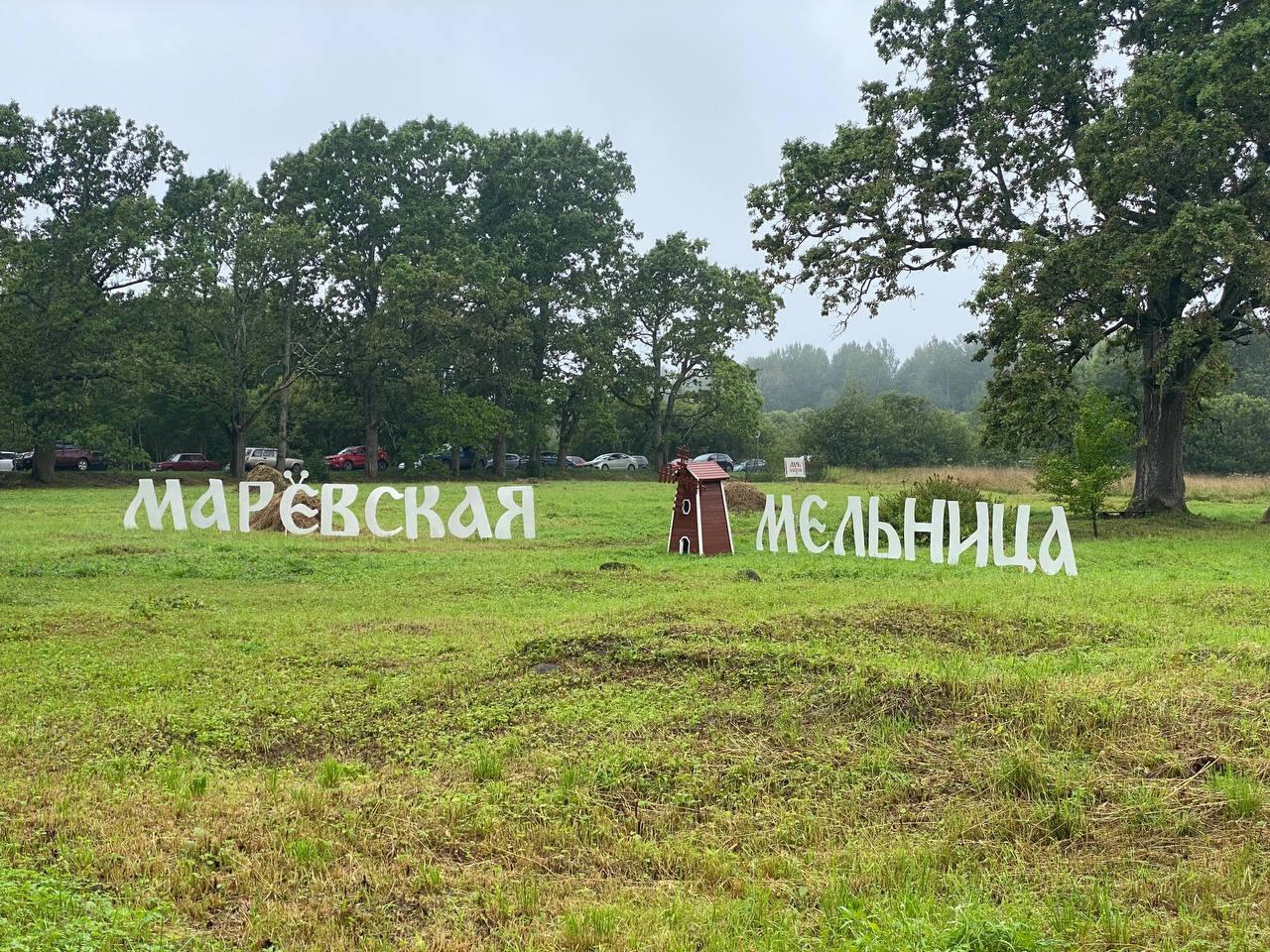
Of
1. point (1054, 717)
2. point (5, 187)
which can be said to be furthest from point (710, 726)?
point (5, 187)

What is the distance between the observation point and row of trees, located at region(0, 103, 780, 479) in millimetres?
32812

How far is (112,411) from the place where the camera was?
36.4 m

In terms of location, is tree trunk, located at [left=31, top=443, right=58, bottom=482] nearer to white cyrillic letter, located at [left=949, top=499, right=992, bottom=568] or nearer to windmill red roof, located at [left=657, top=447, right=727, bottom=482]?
windmill red roof, located at [left=657, top=447, right=727, bottom=482]

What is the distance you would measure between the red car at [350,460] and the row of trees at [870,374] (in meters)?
80.6

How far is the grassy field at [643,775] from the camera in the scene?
3.49 m

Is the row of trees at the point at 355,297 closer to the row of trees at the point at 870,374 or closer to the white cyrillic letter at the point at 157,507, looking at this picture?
the white cyrillic letter at the point at 157,507

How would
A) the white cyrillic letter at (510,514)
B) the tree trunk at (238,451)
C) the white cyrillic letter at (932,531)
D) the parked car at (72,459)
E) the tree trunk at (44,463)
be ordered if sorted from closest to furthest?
1. the white cyrillic letter at (932,531)
2. the white cyrillic letter at (510,514)
3. the tree trunk at (44,463)
4. the tree trunk at (238,451)
5. the parked car at (72,459)

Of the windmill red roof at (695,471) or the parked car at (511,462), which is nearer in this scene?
the windmill red roof at (695,471)

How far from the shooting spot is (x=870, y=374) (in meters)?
162

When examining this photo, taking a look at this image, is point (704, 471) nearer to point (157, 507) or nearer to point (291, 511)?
point (291, 511)

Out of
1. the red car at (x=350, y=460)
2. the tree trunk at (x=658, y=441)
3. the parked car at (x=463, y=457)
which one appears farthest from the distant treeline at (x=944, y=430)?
the red car at (x=350, y=460)

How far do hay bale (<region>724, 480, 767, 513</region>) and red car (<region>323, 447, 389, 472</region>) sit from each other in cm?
2539

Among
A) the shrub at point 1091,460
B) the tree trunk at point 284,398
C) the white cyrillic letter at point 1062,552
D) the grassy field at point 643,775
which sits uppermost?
the tree trunk at point 284,398

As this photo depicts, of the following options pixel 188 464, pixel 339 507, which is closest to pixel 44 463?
pixel 188 464
